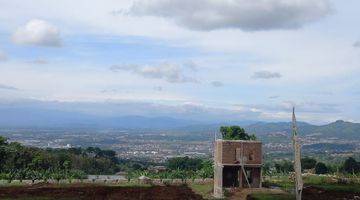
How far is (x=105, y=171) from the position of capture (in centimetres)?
7350

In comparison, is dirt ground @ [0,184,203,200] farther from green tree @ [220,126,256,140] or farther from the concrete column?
green tree @ [220,126,256,140]

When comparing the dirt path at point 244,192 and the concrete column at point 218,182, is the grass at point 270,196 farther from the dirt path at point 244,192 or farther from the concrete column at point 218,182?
the concrete column at point 218,182

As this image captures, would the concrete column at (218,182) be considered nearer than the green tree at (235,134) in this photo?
Yes

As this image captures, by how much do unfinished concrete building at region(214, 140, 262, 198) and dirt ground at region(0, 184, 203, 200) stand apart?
11.4 ft

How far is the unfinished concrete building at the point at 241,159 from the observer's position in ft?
132

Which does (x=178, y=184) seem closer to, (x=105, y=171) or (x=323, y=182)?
(x=323, y=182)

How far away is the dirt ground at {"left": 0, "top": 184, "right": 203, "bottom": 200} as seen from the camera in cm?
3491

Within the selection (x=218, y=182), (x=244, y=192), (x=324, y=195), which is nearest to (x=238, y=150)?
(x=218, y=182)

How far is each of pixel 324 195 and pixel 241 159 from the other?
737cm

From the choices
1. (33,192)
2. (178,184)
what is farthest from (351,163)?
(33,192)

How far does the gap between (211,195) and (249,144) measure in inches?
208

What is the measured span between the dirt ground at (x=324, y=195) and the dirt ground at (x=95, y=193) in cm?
727

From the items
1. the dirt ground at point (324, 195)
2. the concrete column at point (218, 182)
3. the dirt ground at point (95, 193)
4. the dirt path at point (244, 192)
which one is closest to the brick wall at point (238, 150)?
the concrete column at point (218, 182)

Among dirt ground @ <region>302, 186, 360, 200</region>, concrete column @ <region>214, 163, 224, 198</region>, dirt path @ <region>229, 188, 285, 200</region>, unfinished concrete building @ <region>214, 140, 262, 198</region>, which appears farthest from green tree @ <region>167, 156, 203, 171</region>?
dirt ground @ <region>302, 186, 360, 200</region>
